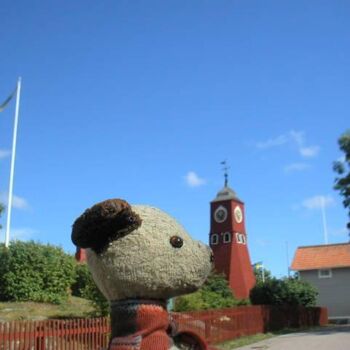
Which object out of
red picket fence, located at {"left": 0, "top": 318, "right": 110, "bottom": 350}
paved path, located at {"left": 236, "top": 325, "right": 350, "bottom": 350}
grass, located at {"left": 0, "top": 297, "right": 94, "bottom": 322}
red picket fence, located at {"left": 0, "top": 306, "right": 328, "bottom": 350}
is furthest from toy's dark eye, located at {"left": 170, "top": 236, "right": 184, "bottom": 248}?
paved path, located at {"left": 236, "top": 325, "right": 350, "bottom": 350}

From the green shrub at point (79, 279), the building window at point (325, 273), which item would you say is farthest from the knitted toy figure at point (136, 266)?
the building window at point (325, 273)

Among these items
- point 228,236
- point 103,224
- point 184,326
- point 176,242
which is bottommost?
point 184,326

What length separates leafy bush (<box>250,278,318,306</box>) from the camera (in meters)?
30.6

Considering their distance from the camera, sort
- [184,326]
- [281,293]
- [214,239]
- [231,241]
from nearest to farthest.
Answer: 1. [184,326]
2. [281,293]
3. [231,241]
4. [214,239]

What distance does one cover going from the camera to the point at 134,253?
560 cm

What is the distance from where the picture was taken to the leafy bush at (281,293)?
30.6m

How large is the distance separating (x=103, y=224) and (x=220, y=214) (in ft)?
146

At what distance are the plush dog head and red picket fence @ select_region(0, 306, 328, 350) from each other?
0.63 meters

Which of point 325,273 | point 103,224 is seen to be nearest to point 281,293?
point 325,273

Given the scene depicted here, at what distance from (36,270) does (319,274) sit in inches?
1104

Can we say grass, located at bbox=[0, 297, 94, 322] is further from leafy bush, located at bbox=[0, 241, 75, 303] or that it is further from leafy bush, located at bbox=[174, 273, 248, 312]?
leafy bush, located at bbox=[174, 273, 248, 312]

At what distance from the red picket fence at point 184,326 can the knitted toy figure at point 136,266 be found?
51cm

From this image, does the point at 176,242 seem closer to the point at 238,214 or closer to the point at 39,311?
the point at 39,311

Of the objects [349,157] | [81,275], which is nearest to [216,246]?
[349,157]
